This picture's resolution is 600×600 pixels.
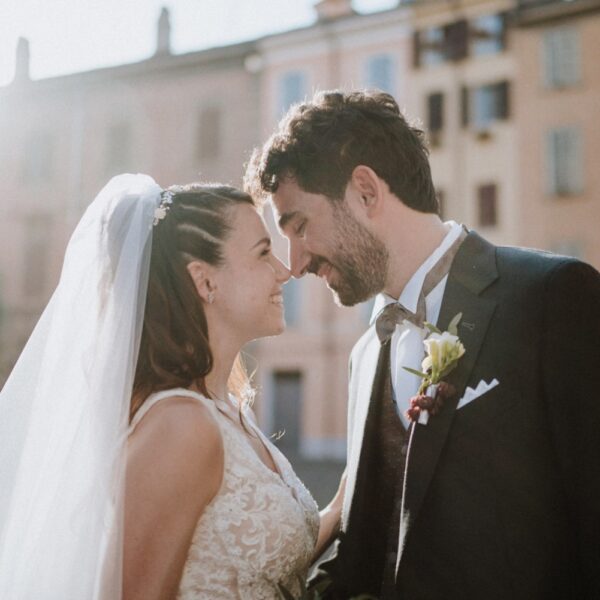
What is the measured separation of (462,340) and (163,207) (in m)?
1.23

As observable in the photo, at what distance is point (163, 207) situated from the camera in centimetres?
318

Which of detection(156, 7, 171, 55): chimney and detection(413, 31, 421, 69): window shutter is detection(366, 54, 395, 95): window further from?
detection(156, 7, 171, 55): chimney

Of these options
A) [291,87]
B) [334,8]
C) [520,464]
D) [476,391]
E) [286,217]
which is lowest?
[520,464]

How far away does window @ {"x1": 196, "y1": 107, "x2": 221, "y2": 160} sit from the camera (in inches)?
941

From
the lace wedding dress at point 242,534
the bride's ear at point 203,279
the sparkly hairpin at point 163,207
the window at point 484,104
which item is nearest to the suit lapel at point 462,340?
the lace wedding dress at point 242,534

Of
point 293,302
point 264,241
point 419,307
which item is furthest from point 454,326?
point 293,302

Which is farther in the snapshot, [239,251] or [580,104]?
[580,104]

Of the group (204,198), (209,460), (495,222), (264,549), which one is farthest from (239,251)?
(495,222)

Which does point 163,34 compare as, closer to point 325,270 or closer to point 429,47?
point 429,47

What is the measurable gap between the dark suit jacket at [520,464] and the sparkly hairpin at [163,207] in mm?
1234

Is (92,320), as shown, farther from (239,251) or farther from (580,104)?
(580,104)

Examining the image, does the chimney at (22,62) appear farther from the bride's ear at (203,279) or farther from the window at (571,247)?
the bride's ear at (203,279)

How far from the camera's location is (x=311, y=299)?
22.5 metres

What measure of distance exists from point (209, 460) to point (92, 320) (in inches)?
26.6
